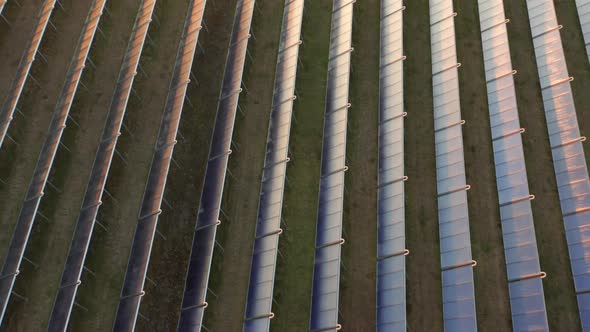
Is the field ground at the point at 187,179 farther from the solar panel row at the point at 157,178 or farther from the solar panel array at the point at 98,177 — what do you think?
the solar panel array at the point at 98,177

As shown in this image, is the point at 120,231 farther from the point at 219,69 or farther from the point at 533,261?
the point at 533,261

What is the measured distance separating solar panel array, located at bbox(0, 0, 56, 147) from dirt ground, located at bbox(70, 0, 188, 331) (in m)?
7.72

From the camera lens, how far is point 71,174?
35.9m

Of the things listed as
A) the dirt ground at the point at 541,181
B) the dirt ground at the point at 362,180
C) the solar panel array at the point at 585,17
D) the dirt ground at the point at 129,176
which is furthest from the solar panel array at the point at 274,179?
the solar panel array at the point at 585,17

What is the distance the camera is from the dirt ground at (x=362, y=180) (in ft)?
99.3

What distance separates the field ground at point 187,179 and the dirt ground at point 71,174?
6853mm

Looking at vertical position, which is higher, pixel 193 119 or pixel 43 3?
pixel 43 3

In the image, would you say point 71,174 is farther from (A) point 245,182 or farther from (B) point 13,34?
Result: (B) point 13,34

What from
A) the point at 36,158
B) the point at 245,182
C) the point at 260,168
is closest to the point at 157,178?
the point at 245,182

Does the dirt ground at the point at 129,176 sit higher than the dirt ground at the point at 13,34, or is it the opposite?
the dirt ground at the point at 13,34

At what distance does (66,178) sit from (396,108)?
84.6ft

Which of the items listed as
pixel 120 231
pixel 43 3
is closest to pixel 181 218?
pixel 120 231

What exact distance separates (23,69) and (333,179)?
→ 28423mm

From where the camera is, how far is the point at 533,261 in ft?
91.7
